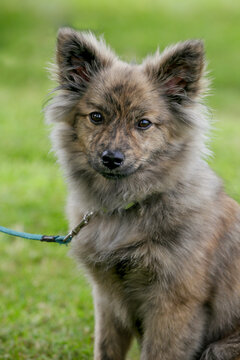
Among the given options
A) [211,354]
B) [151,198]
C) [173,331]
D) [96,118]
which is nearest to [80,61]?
[96,118]

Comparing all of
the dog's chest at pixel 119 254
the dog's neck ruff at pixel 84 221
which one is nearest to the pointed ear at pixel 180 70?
the dog's neck ruff at pixel 84 221

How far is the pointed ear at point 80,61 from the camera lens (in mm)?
4035

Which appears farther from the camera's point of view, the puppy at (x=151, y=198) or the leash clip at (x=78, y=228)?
the leash clip at (x=78, y=228)

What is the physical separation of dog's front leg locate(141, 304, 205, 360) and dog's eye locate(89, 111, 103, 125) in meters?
1.32

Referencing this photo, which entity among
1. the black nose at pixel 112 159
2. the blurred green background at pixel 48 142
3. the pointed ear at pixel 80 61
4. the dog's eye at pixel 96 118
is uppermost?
the pointed ear at pixel 80 61

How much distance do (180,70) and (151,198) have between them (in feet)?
3.06

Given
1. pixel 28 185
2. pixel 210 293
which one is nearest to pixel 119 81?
pixel 210 293

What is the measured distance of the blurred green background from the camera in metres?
5.11

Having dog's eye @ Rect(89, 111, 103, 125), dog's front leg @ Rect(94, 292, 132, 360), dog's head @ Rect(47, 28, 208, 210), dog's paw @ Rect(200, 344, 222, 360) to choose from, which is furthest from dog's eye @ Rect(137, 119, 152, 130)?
dog's paw @ Rect(200, 344, 222, 360)

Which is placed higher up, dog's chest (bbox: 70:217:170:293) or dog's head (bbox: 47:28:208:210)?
dog's head (bbox: 47:28:208:210)

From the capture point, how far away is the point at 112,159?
12.1 ft

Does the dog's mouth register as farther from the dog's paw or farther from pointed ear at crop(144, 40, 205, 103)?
the dog's paw

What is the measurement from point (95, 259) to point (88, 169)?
0.66 metres

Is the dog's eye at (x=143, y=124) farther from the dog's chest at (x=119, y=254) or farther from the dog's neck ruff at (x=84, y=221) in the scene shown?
the dog's chest at (x=119, y=254)
